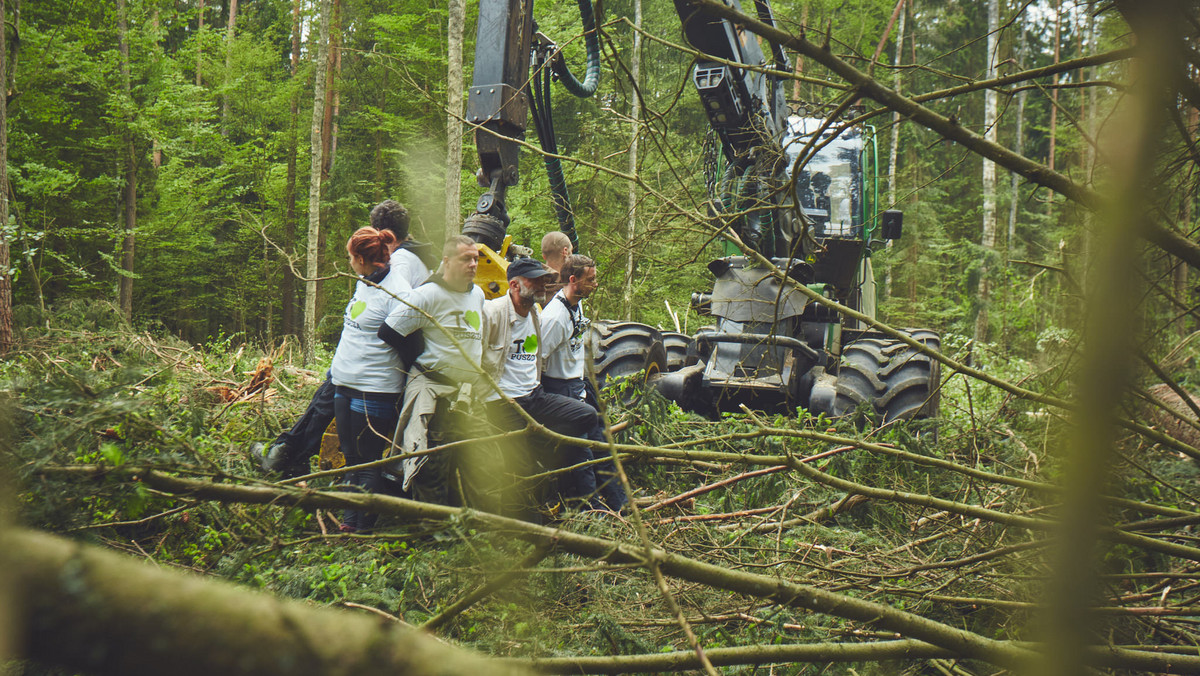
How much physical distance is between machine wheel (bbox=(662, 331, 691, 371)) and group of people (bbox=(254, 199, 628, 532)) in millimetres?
2971

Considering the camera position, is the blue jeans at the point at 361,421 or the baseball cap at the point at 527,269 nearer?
the blue jeans at the point at 361,421

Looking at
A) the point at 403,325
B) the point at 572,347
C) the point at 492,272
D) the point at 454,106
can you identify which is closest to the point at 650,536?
the point at 403,325

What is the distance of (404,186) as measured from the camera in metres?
18.7

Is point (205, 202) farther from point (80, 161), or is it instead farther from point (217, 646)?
point (217, 646)

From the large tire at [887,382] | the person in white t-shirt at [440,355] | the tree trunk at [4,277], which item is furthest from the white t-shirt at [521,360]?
the tree trunk at [4,277]

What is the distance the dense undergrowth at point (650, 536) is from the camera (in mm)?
1729

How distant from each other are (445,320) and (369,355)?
1.87ft

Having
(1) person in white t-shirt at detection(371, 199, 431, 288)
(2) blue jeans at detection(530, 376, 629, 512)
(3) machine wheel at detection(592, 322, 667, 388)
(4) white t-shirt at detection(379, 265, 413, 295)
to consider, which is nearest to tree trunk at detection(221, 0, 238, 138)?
(3) machine wheel at detection(592, 322, 667, 388)

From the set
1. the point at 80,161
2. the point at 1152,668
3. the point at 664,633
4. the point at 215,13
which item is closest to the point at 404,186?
the point at 80,161

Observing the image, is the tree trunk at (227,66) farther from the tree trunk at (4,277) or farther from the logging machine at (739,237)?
the logging machine at (739,237)

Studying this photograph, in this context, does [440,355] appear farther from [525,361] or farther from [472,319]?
[525,361]

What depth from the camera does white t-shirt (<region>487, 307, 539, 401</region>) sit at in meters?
4.71

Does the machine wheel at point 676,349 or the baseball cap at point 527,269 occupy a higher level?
the baseball cap at point 527,269

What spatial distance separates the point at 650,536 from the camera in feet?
10.3
